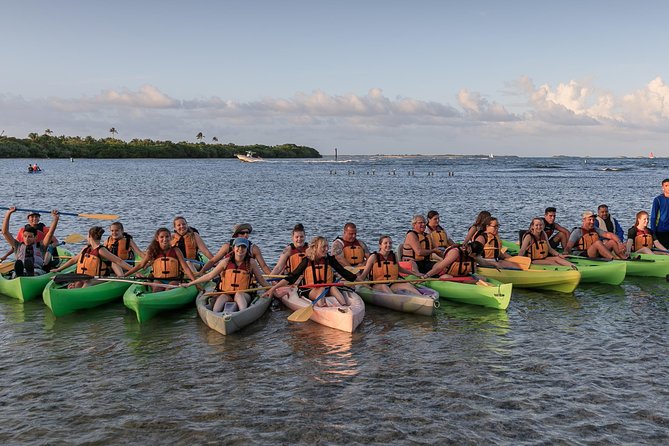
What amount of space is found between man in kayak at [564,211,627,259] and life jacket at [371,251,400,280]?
5.47 m

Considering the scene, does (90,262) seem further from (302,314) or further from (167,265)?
(302,314)

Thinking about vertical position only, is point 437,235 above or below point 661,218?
below

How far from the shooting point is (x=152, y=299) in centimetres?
1041

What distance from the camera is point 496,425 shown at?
658 centimetres

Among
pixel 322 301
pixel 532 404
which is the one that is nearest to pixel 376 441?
pixel 532 404

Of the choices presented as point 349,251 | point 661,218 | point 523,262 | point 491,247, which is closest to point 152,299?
point 349,251

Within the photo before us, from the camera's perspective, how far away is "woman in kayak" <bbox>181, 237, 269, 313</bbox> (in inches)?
405

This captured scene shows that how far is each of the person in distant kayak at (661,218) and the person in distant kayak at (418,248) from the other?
19.8ft

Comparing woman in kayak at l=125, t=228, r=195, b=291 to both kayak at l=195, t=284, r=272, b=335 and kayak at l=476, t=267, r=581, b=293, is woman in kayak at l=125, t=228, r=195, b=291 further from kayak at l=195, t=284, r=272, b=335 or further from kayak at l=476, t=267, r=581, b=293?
kayak at l=476, t=267, r=581, b=293

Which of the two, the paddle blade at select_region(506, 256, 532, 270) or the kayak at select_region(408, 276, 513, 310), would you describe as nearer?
the kayak at select_region(408, 276, 513, 310)

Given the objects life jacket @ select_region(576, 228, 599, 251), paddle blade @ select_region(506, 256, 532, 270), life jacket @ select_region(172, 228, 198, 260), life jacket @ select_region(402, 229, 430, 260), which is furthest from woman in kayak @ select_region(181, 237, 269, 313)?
life jacket @ select_region(576, 228, 599, 251)

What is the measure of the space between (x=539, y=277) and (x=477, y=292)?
2109 mm

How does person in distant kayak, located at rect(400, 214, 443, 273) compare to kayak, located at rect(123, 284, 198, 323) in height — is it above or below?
above

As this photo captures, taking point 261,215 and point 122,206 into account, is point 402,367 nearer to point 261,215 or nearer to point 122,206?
point 261,215
